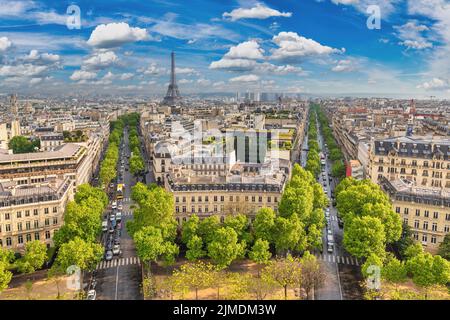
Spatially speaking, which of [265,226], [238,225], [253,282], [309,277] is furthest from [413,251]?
[238,225]

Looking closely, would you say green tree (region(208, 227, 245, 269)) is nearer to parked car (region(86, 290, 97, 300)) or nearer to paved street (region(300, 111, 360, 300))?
paved street (region(300, 111, 360, 300))

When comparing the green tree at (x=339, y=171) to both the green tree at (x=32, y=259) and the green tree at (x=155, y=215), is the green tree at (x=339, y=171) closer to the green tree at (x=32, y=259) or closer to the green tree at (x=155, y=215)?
the green tree at (x=155, y=215)

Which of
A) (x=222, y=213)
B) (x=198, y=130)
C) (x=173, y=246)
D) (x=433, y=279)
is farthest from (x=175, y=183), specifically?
(x=198, y=130)

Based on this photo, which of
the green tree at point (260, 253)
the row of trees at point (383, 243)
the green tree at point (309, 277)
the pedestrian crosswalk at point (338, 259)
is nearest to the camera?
the row of trees at point (383, 243)

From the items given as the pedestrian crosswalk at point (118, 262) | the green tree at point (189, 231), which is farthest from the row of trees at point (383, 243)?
the pedestrian crosswalk at point (118, 262)

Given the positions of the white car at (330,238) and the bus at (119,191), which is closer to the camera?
the white car at (330,238)

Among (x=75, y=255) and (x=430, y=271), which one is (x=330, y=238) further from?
(x=75, y=255)
